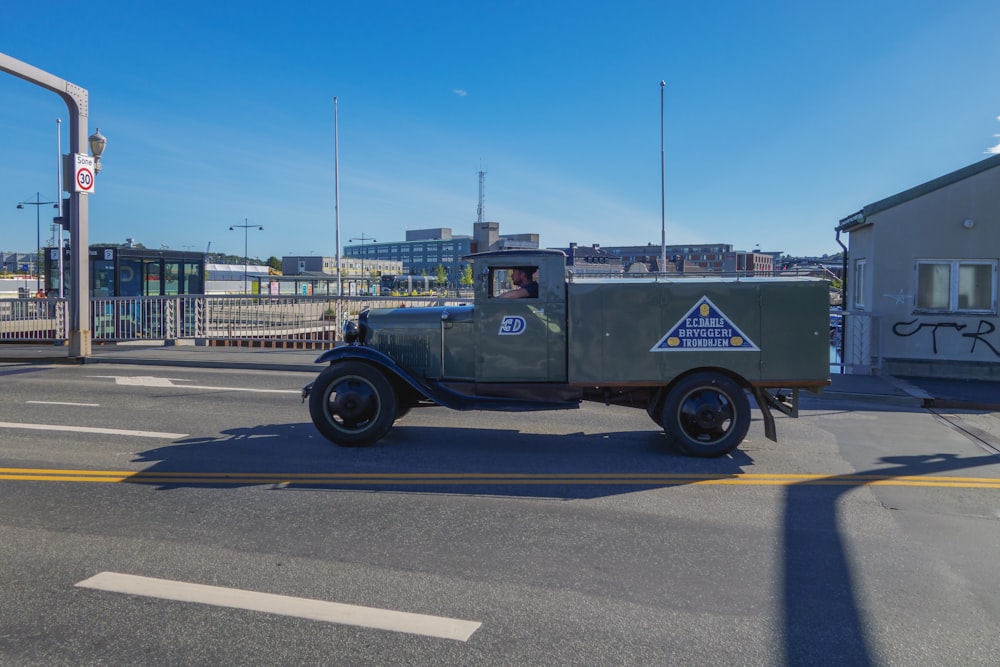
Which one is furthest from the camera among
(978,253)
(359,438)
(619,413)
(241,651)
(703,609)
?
(978,253)

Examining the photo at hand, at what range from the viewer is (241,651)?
364 centimetres

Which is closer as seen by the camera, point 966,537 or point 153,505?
point 966,537

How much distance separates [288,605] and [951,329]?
14.7 meters

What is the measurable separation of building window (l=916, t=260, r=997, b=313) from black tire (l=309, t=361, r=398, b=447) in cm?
1183

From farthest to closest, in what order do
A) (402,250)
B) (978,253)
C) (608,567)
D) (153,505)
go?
(402,250) < (978,253) < (153,505) < (608,567)

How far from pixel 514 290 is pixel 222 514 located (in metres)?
3.94

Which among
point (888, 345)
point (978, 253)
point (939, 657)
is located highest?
point (978, 253)

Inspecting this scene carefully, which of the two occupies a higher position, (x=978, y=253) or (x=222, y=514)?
(x=978, y=253)

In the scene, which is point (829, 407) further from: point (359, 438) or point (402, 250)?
point (402, 250)

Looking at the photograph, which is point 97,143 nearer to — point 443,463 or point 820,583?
point 443,463

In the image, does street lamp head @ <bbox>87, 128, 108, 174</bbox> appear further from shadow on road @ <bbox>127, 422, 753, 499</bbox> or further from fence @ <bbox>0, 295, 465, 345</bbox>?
shadow on road @ <bbox>127, 422, 753, 499</bbox>

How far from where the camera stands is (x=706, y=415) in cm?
786

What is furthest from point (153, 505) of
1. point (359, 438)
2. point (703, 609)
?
point (703, 609)

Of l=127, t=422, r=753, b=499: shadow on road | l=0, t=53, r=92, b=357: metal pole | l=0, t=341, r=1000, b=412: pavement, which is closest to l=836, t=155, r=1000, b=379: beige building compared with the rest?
l=0, t=341, r=1000, b=412: pavement
